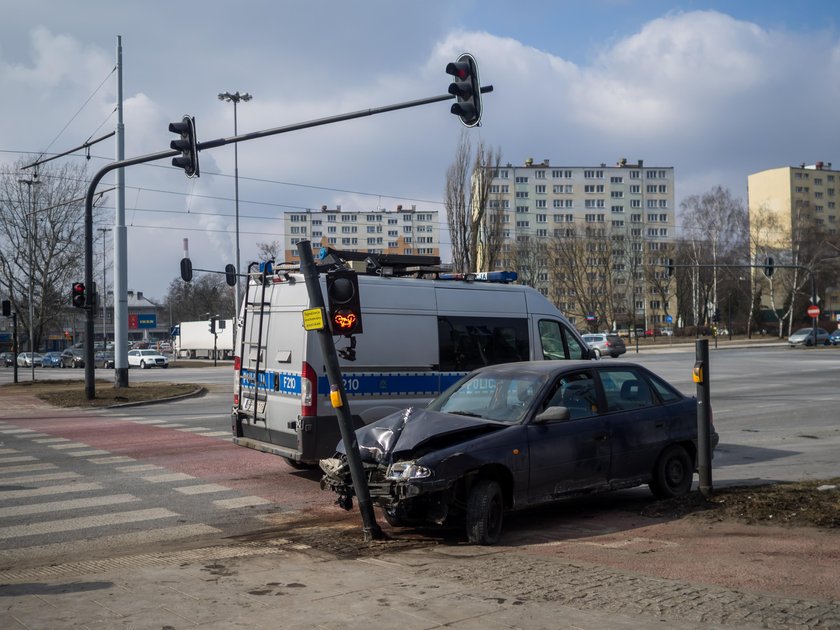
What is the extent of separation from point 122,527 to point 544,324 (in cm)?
689

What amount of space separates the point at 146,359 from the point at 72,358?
42.1ft

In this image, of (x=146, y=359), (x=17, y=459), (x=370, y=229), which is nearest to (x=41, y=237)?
(x=146, y=359)

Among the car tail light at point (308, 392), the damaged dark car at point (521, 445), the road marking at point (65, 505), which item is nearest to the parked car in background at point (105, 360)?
the road marking at point (65, 505)

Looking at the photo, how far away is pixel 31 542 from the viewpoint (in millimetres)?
7656

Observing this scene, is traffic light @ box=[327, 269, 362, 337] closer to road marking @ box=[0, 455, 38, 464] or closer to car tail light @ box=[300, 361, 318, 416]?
car tail light @ box=[300, 361, 318, 416]

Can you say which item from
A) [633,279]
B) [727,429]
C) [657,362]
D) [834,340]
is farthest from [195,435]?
[633,279]

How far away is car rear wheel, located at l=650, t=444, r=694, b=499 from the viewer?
8.91m

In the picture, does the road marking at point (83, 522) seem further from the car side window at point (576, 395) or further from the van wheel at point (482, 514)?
the car side window at point (576, 395)

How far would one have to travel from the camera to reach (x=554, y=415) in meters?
7.52

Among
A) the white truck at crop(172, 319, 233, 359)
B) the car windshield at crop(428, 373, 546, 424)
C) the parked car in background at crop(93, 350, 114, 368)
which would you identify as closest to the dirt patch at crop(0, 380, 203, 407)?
the car windshield at crop(428, 373, 546, 424)

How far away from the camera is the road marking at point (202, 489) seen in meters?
10.1

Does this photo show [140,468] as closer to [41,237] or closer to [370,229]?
[41,237]

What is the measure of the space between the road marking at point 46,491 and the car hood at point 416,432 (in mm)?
4098

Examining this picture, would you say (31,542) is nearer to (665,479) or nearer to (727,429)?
(665,479)
